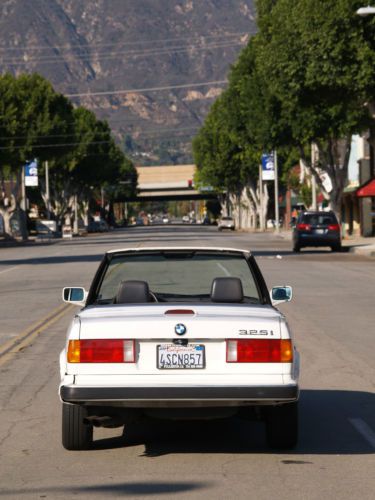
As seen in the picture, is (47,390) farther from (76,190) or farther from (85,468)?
(76,190)

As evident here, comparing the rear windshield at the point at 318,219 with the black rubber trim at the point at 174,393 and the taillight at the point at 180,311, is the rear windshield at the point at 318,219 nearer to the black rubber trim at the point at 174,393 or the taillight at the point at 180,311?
the taillight at the point at 180,311

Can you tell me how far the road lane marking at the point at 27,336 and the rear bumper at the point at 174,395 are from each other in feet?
19.6

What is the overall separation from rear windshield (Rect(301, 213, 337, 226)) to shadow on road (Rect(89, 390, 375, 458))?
39.6 m

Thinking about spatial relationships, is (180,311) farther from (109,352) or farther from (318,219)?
(318,219)

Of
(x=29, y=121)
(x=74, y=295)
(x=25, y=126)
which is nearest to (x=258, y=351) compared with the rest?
(x=74, y=295)

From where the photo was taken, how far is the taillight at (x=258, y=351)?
8133 mm

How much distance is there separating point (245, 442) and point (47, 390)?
10.6 feet

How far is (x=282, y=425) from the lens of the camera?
851cm

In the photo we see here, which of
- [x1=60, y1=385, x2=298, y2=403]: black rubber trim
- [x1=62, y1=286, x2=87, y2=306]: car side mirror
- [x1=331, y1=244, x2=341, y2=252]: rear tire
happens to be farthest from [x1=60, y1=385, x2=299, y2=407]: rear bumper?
[x1=331, y1=244, x2=341, y2=252]: rear tire

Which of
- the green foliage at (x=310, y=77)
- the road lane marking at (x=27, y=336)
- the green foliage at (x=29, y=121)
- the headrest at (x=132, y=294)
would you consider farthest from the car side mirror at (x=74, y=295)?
the green foliage at (x=29, y=121)

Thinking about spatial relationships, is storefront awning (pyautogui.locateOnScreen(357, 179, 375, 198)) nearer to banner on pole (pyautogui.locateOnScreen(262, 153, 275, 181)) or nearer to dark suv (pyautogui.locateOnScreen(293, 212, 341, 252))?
dark suv (pyautogui.locateOnScreen(293, 212, 341, 252))

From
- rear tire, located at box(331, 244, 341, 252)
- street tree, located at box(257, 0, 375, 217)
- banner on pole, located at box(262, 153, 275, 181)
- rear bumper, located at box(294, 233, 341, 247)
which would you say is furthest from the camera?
banner on pole, located at box(262, 153, 275, 181)

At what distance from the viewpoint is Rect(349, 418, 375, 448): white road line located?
30.1 feet

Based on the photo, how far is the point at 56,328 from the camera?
59.0ft
